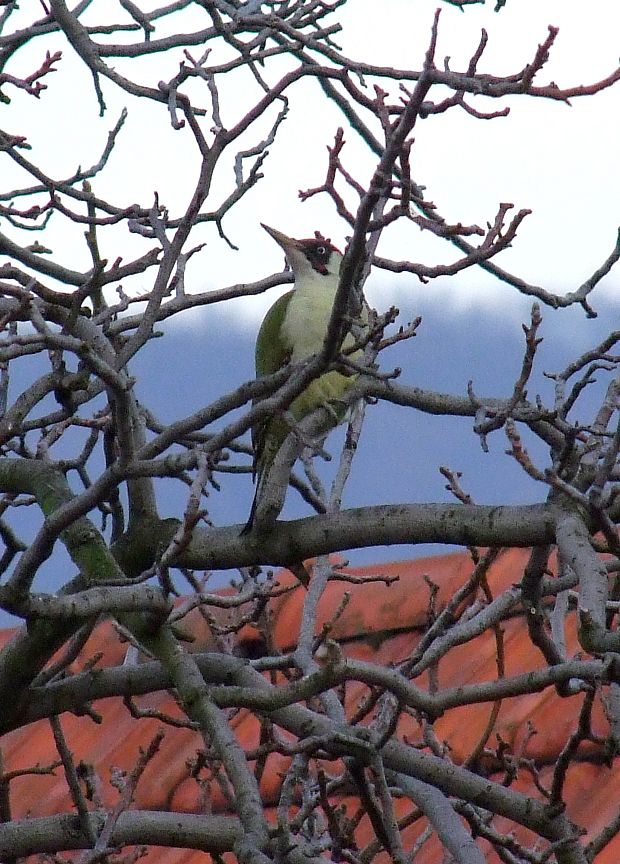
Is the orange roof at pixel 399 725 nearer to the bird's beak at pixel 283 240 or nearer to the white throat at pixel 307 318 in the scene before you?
the white throat at pixel 307 318

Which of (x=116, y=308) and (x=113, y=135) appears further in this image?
(x=113, y=135)

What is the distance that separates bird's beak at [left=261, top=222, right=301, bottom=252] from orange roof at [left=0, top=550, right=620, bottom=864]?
4.52ft

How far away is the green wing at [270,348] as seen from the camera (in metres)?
4.66

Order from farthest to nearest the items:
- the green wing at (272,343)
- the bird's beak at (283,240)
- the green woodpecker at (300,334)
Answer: the bird's beak at (283,240) → the green wing at (272,343) → the green woodpecker at (300,334)

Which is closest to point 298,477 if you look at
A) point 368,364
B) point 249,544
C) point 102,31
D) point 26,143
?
point 249,544

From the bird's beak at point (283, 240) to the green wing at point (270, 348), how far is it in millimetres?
300

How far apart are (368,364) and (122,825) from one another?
1.22 meters

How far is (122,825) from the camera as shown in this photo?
3150 mm

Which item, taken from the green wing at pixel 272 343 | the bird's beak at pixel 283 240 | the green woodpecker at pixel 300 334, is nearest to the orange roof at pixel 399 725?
the green woodpecker at pixel 300 334

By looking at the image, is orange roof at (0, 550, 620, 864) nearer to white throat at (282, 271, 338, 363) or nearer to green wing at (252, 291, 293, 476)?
green wing at (252, 291, 293, 476)

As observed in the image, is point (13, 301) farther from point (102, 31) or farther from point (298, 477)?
point (102, 31)

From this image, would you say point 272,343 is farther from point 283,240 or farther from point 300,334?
point 283,240

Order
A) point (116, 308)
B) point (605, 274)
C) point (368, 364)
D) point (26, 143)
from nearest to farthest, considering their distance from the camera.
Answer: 1. point (368, 364)
2. point (605, 274)
3. point (116, 308)
4. point (26, 143)

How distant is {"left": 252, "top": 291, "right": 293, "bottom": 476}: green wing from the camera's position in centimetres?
466
